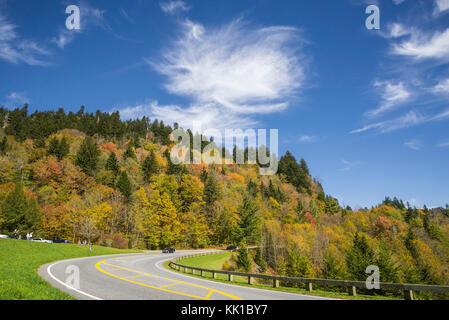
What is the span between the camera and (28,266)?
1694 centimetres

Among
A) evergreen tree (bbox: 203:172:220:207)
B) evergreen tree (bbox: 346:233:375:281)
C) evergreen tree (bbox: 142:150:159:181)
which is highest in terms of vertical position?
evergreen tree (bbox: 142:150:159:181)

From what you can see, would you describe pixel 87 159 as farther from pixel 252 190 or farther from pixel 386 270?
pixel 386 270

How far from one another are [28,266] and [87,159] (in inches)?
2320

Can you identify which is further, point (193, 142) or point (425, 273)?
point (193, 142)

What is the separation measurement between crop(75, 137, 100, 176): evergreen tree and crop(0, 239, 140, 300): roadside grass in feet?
125

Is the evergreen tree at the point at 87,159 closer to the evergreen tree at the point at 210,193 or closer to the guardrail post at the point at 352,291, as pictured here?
the evergreen tree at the point at 210,193

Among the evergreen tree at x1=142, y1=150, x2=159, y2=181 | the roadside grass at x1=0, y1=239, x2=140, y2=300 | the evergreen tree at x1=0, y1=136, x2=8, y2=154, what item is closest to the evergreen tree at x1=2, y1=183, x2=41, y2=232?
the roadside grass at x1=0, y1=239, x2=140, y2=300

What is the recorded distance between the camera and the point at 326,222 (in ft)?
325

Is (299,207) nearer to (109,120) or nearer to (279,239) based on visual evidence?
(279,239)

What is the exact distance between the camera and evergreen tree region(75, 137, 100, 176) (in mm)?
67363

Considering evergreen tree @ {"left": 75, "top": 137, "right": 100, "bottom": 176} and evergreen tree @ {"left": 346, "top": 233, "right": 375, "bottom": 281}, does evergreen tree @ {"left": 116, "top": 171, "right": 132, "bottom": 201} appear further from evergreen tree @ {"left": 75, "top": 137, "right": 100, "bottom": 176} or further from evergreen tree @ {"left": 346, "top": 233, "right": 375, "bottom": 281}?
evergreen tree @ {"left": 346, "top": 233, "right": 375, "bottom": 281}

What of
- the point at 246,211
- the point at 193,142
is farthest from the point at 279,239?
the point at 193,142
